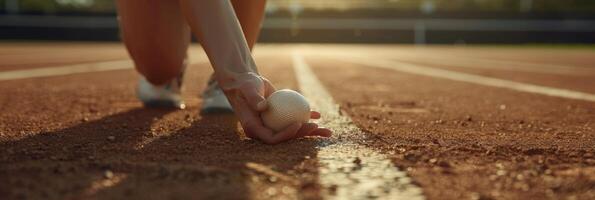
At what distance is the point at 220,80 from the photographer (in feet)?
6.46

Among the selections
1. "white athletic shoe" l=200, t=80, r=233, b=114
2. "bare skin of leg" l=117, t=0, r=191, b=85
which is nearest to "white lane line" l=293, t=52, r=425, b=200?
"white athletic shoe" l=200, t=80, r=233, b=114

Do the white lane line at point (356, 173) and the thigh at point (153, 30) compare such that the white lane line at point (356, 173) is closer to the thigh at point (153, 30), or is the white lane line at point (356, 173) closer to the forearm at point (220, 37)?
the forearm at point (220, 37)

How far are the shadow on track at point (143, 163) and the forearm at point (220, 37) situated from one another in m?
0.21

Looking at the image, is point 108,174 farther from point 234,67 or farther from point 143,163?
point 234,67

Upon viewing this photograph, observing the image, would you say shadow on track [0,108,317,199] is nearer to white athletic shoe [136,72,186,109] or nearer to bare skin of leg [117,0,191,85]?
bare skin of leg [117,0,191,85]

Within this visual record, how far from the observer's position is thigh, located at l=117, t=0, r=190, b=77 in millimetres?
2496

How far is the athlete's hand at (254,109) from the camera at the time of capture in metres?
1.90

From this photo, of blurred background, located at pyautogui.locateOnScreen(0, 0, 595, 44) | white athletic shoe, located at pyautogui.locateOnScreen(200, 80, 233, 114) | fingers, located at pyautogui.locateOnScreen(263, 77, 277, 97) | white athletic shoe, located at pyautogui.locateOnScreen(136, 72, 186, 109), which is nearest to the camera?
fingers, located at pyautogui.locateOnScreen(263, 77, 277, 97)

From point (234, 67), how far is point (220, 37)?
92 mm

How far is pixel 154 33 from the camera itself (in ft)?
8.44

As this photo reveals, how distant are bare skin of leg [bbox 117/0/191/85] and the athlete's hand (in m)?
0.67

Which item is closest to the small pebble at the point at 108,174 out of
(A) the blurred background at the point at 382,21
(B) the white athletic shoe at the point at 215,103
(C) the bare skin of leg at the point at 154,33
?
(C) the bare skin of leg at the point at 154,33

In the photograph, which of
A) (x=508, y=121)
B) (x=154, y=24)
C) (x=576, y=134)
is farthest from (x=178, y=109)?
(x=576, y=134)

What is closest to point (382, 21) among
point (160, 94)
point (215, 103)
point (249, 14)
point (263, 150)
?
point (160, 94)
